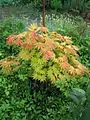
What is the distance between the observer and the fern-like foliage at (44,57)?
15.6ft

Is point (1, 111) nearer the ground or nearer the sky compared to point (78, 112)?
nearer the ground

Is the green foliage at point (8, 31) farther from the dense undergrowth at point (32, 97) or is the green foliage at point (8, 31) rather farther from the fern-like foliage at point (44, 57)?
the fern-like foliage at point (44, 57)

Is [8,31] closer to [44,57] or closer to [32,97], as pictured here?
[32,97]

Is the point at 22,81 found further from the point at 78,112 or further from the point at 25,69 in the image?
the point at 78,112

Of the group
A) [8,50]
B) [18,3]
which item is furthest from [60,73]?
[18,3]

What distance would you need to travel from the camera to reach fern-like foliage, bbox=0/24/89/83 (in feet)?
15.6

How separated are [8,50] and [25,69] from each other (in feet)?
3.92

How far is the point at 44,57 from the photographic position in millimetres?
4672

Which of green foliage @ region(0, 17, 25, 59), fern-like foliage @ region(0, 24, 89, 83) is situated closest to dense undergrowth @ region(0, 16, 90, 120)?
fern-like foliage @ region(0, 24, 89, 83)

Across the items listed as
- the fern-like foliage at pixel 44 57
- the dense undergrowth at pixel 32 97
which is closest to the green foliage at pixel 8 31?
the dense undergrowth at pixel 32 97

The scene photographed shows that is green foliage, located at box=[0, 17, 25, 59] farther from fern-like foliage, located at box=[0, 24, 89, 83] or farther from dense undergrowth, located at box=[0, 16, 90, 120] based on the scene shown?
fern-like foliage, located at box=[0, 24, 89, 83]

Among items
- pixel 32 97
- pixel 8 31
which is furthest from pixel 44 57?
pixel 8 31

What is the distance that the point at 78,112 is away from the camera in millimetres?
2234

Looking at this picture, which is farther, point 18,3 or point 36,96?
point 18,3
